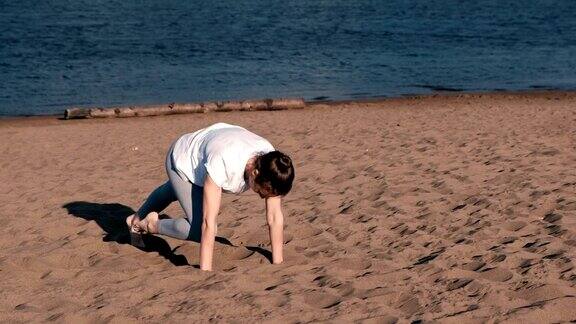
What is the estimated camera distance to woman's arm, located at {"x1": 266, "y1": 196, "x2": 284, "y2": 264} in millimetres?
6164

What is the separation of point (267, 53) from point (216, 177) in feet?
80.5

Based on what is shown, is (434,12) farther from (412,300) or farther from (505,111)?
A: (412,300)

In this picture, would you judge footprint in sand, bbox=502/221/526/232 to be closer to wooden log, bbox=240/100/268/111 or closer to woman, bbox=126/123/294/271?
woman, bbox=126/123/294/271

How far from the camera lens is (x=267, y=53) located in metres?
30.1

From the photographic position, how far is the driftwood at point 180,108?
17250mm

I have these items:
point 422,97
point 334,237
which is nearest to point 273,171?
point 334,237

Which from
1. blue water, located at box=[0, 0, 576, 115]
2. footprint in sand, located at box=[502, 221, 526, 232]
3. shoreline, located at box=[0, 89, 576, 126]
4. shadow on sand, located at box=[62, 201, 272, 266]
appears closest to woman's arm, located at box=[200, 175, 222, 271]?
shadow on sand, located at box=[62, 201, 272, 266]

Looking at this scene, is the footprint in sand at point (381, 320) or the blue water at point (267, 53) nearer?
the footprint in sand at point (381, 320)

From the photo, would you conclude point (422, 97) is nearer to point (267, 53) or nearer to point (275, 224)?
point (267, 53)

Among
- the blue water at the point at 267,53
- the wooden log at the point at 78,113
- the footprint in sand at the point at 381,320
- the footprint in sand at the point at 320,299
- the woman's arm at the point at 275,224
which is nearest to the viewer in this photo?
the footprint in sand at the point at 381,320

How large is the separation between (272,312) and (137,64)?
903 inches

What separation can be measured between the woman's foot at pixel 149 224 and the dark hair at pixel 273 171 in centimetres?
137

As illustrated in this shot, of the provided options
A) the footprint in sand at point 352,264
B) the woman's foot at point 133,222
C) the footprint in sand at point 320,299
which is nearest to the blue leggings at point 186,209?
the woman's foot at point 133,222

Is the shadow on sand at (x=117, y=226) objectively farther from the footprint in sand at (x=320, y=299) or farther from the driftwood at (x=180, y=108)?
the driftwood at (x=180, y=108)
